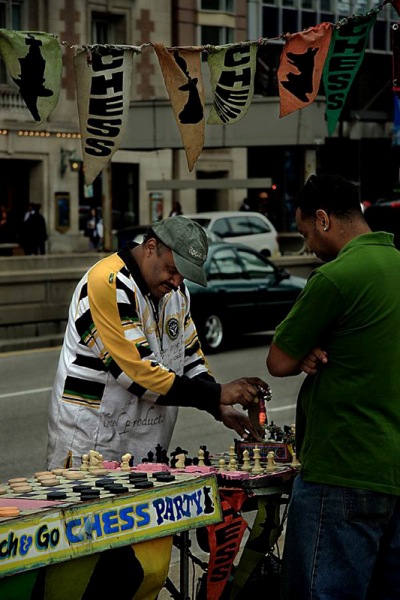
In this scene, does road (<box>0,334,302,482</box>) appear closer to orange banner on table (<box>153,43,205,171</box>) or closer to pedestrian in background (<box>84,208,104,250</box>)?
orange banner on table (<box>153,43,205,171</box>)

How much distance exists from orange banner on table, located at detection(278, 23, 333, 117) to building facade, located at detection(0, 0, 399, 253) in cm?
2422

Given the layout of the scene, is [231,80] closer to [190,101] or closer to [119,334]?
[190,101]

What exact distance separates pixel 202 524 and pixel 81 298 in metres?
1.23

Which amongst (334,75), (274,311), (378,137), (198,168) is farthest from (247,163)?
(334,75)

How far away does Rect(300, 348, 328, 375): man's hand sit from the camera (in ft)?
14.3

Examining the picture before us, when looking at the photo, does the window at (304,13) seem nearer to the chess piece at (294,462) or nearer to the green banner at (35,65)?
the green banner at (35,65)

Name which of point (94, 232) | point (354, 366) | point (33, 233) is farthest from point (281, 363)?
point (94, 232)

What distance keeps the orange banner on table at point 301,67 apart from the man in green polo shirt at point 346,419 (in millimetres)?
2247

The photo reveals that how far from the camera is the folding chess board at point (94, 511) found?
4070mm

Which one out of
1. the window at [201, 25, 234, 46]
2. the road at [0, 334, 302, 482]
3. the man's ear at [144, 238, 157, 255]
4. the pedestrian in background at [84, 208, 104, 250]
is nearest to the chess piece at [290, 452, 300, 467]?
the man's ear at [144, 238, 157, 255]

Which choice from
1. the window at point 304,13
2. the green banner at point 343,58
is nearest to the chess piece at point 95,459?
the green banner at point 343,58

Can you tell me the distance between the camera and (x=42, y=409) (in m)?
13.6

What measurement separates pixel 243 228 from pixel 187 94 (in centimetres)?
2707

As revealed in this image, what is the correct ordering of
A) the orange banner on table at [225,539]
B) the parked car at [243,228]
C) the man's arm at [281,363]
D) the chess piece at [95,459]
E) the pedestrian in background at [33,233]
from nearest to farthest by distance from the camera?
the man's arm at [281,363] → the orange banner on table at [225,539] → the chess piece at [95,459] → the parked car at [243,228] → the pedestrian in background at [33,233]
